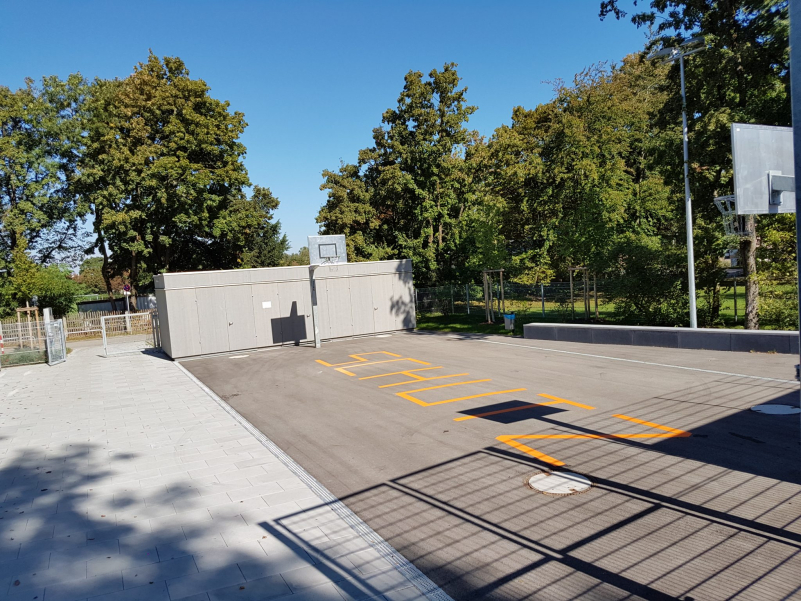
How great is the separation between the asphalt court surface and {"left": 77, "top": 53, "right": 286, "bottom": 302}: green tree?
Answer: 24.9 meters

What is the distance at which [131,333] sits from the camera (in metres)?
33.3

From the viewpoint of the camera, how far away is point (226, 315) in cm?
2245

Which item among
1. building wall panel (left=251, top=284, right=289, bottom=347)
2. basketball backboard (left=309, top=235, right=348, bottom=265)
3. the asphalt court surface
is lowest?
the asphalt court surface

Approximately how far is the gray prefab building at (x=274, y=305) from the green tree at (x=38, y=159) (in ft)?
73.9

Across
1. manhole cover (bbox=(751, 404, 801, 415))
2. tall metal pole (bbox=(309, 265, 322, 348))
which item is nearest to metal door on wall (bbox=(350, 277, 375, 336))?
tall metal pole (bbox=(309, 265, 322, 348))

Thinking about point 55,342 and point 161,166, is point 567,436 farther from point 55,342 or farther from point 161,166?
point 161,166

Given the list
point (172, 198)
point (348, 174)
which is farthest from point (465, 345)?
point (172, 198)

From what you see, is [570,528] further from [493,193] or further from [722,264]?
[493,193]

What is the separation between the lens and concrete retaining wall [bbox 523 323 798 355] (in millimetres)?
14312

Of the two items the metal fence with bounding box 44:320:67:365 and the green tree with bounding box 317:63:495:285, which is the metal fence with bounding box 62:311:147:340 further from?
the green tree with bounding box 317:63:495:285

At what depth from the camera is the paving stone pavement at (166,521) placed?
16.7 ft

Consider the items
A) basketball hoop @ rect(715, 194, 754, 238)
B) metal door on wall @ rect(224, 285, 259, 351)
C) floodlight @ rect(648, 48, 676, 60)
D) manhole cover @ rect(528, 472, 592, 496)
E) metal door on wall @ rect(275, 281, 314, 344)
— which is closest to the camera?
manhole cover @ rect(528, 472, 592, 496)

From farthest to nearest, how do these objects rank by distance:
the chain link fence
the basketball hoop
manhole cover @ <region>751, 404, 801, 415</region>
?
the chain link fence → the basketball hoop → manhole cover @ <region>751, 404, 801, 415</region>

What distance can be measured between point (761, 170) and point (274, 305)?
20.7m
